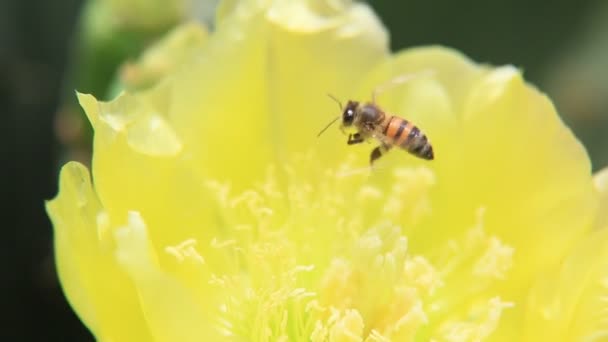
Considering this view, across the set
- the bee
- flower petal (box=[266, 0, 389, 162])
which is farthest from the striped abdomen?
flower petal (box=[266, 0, 389, 162])

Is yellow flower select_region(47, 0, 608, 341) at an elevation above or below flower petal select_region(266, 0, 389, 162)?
below

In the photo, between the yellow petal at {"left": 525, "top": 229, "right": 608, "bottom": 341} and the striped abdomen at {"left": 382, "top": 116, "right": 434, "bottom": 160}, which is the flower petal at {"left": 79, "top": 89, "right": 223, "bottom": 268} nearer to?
the striped abdomen at {"left": 382, "top": 116, "right": 434, "bottom": 160}

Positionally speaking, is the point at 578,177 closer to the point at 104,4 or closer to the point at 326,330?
the point at 326,330

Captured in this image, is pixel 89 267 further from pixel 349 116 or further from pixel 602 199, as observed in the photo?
pixel 602 199

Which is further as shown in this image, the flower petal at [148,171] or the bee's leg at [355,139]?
the bee's leg at [355,139]

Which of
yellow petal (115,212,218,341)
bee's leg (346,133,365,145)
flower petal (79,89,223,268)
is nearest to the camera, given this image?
yellow petal (115,212,218,341)

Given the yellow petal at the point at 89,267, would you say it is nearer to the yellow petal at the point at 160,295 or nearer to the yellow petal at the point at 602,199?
the yellow petal at the point at 160,295

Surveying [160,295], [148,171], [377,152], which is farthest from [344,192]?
[160,295]

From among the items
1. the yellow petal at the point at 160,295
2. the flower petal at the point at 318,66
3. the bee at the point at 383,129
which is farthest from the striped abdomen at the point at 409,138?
the yellow petal at the point at 160,295
